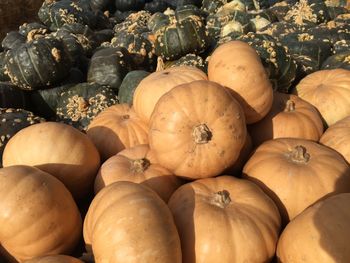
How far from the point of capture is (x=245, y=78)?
6.97 ft

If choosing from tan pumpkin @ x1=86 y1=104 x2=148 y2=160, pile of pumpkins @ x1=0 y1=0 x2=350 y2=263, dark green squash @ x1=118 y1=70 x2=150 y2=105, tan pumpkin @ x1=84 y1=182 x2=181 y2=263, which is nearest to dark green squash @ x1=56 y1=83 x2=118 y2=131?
dark green squash @ x1=118 y1=70 x2=150 y2=105

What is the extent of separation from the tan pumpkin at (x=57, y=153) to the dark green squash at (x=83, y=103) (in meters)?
1.25

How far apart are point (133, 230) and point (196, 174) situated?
59 centimetres

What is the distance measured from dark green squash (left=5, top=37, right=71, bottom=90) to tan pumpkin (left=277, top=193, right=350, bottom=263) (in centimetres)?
270

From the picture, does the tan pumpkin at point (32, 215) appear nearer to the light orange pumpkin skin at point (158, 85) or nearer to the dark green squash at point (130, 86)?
the light orange pumpkin skin at point (158, 85)

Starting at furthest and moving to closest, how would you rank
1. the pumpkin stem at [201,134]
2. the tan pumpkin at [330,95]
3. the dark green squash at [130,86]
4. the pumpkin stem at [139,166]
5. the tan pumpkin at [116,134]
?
1. the dark green squash at [130,86]
2. the tan pumpkin at [330,95]
3. the tan pumpkin at [116,134]
4. the pumpkin stem at [139,166]
5. the pumpkin stem at [201,134]

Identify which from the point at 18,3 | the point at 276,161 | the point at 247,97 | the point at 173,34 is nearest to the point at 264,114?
the point at 247,97

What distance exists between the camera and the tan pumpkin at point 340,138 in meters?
2.20

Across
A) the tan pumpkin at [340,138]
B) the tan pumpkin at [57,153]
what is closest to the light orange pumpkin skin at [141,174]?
the tan pumpkin at [57,153]

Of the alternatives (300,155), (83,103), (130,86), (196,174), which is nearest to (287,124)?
(300,155)

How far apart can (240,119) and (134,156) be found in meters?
0.65

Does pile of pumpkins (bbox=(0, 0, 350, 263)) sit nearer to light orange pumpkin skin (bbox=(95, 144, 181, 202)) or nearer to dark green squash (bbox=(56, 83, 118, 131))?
light orange pumpkin skin (bbox=(95, 144, 181, 202))

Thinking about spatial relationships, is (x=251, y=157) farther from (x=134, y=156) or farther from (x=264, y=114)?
(x=134, y=156)

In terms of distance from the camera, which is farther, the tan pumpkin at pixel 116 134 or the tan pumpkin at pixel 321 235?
the tan pumpkin at pixel 116 134
